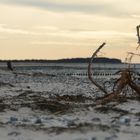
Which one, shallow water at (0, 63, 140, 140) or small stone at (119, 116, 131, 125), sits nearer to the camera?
shallow water at (0, 63, 140, 140)

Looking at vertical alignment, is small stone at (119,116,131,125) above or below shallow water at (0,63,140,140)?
above

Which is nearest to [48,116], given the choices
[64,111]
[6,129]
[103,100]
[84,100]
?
[64,111]

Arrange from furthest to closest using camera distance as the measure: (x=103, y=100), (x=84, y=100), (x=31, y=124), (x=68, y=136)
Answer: (x=84, y=100), (x=103, y=100), (x=31, y=124), (x=68, y=136)

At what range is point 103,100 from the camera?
14211 mm

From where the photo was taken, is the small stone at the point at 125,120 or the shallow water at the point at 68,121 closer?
the shallow water at the point at 68,121

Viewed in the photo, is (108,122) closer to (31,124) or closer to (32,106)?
(31,124)

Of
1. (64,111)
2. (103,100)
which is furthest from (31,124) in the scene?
(103,100)

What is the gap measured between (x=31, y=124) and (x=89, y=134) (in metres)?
1.39

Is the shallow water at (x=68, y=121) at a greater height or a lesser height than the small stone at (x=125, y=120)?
lesser

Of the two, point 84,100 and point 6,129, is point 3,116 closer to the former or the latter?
point 6,129

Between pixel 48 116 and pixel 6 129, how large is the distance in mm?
1919

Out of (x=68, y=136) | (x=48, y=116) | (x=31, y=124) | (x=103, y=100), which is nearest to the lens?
(x=68, y=136)

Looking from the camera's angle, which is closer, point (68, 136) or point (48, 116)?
point (68, 136)

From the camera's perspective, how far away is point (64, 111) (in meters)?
12.5
